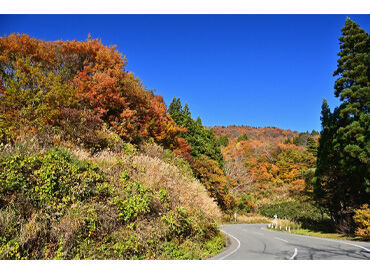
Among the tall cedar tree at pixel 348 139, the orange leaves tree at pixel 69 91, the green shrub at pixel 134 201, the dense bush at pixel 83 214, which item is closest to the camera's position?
the dense bush at pixel 83 214

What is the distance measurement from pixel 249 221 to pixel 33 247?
3297 cm

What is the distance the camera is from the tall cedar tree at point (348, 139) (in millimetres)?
16297

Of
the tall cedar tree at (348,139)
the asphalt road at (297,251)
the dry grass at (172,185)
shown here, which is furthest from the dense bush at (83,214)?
the tall cedar tree at (348,139)

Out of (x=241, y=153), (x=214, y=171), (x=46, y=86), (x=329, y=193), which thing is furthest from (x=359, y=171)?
(x=241, y=153)

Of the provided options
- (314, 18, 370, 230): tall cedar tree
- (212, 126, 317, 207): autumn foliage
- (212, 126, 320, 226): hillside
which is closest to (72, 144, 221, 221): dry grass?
(314, 18, 370, 230): tall cedar tree

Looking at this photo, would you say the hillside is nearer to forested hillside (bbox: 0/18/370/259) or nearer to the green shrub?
forested hillside (bbox: 0/18/370/259)

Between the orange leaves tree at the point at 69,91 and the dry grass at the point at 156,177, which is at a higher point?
the orange leaves tree at the point at 69,91

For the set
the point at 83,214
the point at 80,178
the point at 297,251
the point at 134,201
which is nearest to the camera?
the point at 83,214

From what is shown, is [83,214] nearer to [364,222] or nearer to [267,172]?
[364,222]

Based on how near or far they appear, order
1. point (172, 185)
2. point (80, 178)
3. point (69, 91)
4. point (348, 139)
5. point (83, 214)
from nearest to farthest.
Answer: point (83, 214), point (80, 178), point (172, 185), point (69, 91), point (348, 139)

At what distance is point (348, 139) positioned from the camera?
17.0m

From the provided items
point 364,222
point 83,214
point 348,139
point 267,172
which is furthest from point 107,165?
point 267,172

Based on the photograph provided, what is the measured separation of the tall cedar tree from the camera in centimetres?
1630

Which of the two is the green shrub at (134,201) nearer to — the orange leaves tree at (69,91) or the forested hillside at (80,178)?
the forested hillside at (80,178)
